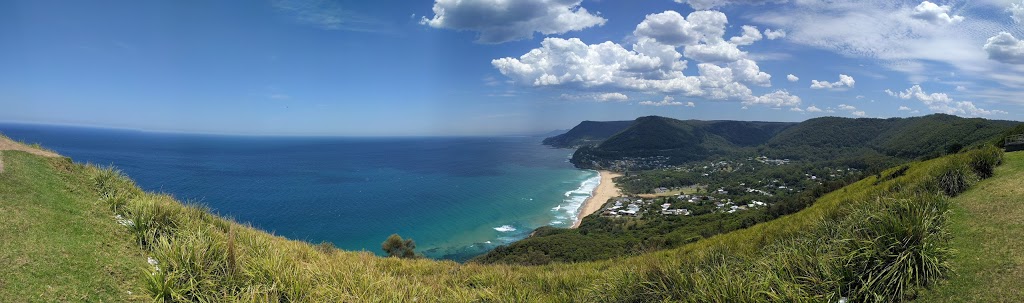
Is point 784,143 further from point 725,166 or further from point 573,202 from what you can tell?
point 573,202

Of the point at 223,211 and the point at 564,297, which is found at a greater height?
the point at 564,297

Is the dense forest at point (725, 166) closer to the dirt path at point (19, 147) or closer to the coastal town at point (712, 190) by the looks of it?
the coastal town at point (712, 190)

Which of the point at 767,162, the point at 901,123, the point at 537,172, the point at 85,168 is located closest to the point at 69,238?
the point at 85,168

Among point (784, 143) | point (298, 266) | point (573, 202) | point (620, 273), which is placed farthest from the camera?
point (784, 143)

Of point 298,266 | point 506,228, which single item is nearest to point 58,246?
point 298,266

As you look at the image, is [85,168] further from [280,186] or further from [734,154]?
[734,154]

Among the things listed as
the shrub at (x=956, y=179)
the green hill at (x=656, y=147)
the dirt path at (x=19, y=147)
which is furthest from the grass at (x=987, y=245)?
the green hill at (x=656, y=147)
